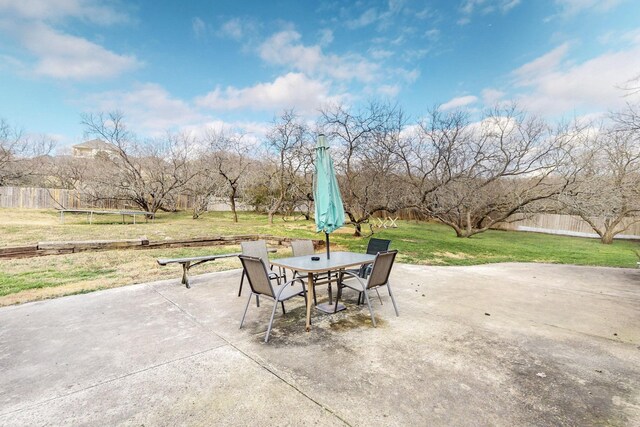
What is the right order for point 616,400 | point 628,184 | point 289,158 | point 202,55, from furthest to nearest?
point 289,158 → point 202,55 → point 628,184 → point 616,400

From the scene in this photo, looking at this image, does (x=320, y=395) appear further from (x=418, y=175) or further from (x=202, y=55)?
(x=202, y=55)

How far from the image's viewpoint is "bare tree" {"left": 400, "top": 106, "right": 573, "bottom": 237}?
1335cm

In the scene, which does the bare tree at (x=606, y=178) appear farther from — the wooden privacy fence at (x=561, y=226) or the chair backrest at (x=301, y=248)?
the chair backrest at (x=301, y=248)

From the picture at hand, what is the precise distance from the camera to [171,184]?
20.5 m

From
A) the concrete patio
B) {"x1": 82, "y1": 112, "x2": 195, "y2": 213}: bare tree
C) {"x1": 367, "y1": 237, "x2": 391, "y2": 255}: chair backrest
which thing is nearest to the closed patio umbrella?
{"x1": 367, "y1": 237, "x2": 391, "y2": 255}: chair backrest

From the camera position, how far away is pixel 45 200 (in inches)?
895

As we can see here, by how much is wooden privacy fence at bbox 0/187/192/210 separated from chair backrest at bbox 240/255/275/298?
76.9ft

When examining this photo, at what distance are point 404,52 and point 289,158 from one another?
7670mm

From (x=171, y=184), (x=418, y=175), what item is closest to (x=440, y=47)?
(x=418, y=175)

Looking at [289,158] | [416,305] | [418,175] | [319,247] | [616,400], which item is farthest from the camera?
[289,158]

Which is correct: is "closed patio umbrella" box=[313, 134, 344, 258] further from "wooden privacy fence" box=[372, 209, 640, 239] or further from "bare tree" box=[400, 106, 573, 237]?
"wooden privacy fence" box=[372, 209, 640, 239]

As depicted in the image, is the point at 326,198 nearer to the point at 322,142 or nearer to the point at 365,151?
the point at 322,142

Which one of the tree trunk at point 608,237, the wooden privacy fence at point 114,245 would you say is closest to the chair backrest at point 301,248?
→ the wooden privacy fence at point 114,245

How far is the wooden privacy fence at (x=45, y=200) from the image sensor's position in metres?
22.1
